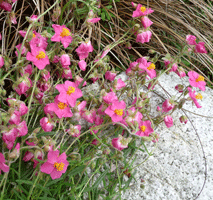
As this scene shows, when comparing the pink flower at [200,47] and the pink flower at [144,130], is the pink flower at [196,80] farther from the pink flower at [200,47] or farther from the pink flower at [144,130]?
the pink flower at [144,130]

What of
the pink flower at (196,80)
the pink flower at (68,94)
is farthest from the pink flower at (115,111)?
the pink flower at (196,80)

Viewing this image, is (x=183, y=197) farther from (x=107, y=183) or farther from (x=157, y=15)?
(x=157, y=15)

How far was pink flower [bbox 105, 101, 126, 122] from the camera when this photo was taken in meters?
0.92

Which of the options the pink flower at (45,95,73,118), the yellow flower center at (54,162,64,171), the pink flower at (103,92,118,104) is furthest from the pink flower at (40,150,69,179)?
the pink flower at (103,92,118,104)

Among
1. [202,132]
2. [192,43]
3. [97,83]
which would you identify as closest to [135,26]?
[192,43]

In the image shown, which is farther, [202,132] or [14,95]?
[202,132]

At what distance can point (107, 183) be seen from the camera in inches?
41.8

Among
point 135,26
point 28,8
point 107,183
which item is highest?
point 135,26

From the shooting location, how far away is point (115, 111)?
927 mm

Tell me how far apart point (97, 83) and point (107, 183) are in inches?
20.9

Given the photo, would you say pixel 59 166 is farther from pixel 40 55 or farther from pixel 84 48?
pixel 84 48

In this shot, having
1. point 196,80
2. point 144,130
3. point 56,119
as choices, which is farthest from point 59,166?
point 196,80

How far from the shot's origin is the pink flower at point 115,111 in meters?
0.92

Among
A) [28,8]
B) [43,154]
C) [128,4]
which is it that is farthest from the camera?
[128,4]
